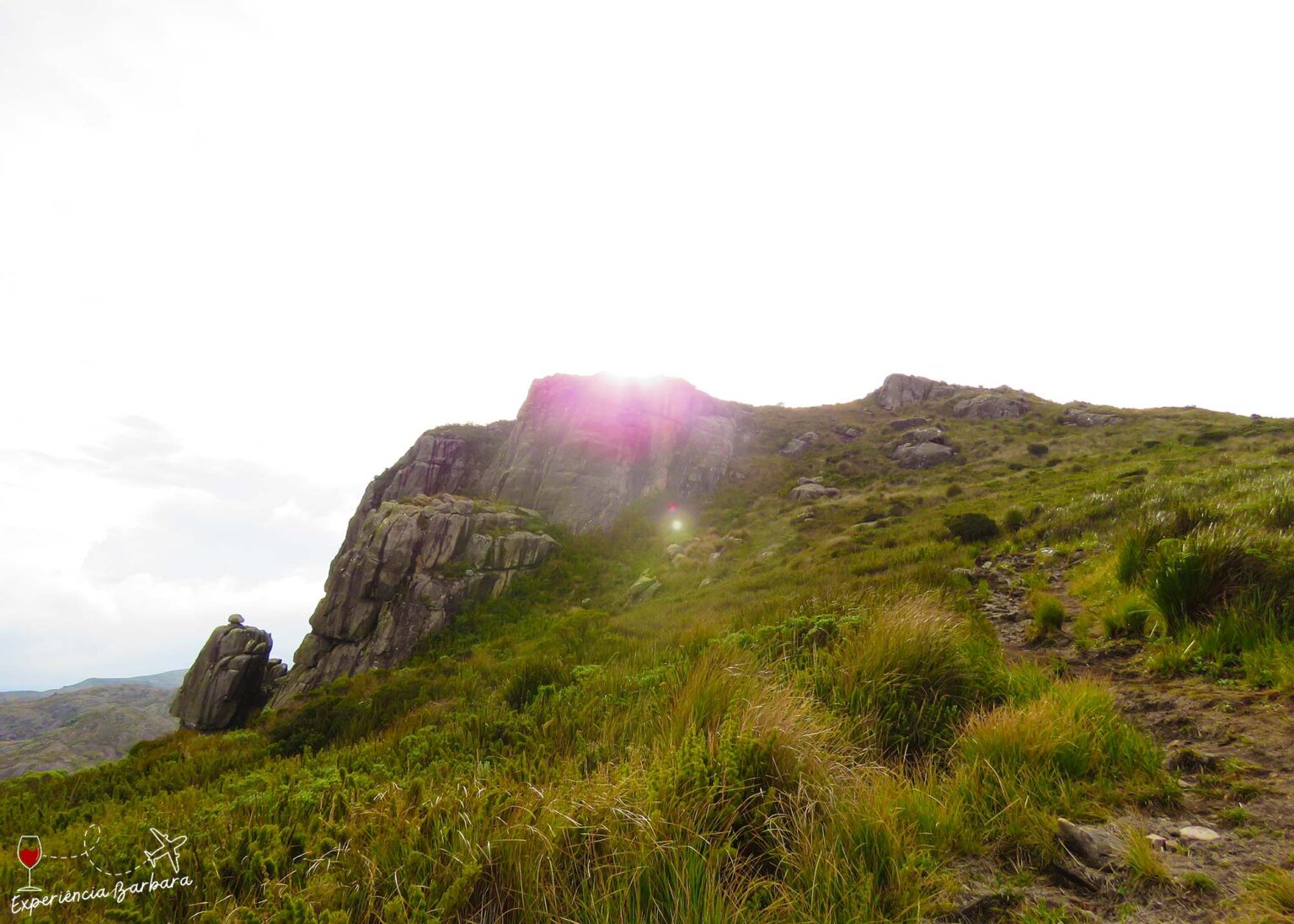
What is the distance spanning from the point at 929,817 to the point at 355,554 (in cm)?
3229

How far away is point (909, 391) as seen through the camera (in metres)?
61.8

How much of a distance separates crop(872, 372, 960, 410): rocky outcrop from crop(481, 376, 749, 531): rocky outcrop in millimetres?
26391

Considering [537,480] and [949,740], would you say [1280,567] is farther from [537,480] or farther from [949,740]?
[537,480]

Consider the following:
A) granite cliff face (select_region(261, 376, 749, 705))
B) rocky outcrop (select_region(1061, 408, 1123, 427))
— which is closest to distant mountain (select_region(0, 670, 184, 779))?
granite cliff face (select_region(261, 376, 749, 705))

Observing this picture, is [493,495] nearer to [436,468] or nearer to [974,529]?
[436,468]

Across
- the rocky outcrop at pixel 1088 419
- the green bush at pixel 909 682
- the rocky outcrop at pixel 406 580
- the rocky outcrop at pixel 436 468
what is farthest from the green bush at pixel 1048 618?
the rocky outcrop at pixel 1088 419

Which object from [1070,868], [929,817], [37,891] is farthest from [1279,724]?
[37,891]

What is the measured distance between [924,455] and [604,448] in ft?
84.9

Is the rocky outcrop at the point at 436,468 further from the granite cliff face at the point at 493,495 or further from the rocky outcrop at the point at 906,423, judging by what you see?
the rocky outcrop at the point at 906,423

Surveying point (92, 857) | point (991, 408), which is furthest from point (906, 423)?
point (92, 857)

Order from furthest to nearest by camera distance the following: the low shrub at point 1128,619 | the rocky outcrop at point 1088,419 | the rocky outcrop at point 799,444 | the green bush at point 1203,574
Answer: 1. the rocky outcrop at point 799,444
2. the rocky outcrop at point 1088,419
3. the low shrub at point 1128,619
4. the green bush at point 1203,574

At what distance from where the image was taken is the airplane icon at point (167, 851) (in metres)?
2.97

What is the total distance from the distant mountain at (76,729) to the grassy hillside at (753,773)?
14.0 m

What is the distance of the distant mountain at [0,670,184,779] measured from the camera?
2357 inches
